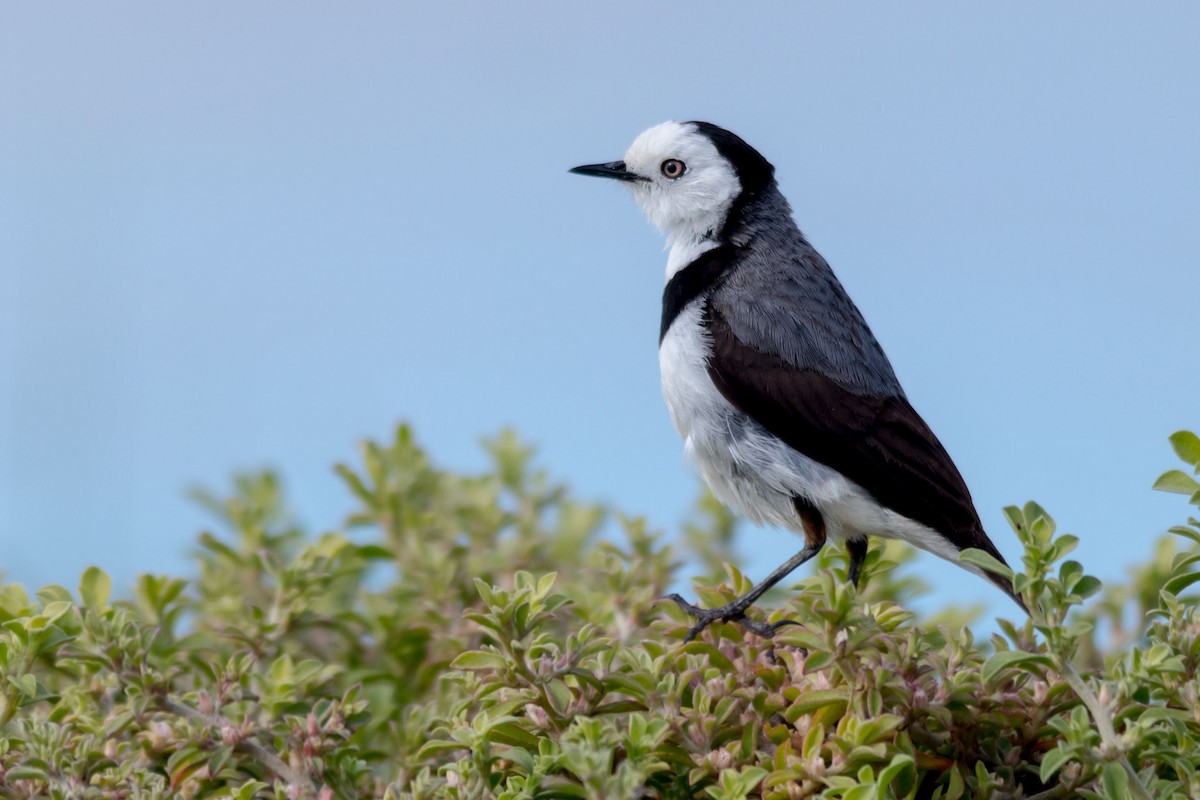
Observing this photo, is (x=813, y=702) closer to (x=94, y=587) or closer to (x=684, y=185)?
(x=94, y=587)

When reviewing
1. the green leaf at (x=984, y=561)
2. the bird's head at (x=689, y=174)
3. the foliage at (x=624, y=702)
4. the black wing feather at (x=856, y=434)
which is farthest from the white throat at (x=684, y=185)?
the green leaf at (x=984, y=561)

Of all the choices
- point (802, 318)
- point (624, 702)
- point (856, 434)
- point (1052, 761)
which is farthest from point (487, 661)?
point (802, 318)

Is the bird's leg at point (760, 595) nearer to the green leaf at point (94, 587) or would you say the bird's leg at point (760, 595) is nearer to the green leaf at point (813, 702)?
the green leaf at point (813, 702)

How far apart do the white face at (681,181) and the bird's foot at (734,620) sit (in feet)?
6.40

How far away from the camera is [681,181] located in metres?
5.47

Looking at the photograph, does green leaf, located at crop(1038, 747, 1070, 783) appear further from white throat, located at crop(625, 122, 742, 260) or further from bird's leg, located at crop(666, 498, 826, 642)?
white throat, located at crop(625, 122, 742, 260)

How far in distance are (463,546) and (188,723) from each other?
195cm

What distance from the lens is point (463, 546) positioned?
203 inches

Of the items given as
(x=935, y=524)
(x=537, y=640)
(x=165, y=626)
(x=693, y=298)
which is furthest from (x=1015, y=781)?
(x=165, y=626)

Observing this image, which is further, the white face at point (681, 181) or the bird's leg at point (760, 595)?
the white face at point (681, 181)

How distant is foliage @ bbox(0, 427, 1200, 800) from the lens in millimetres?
2592

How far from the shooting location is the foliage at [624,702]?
2592mm

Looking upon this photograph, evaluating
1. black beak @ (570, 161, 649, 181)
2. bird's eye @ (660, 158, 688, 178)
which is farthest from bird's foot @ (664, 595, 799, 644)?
black beak @ (570, 161, 649, 181)

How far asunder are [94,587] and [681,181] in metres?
2.89
